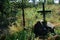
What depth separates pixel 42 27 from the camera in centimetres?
1098

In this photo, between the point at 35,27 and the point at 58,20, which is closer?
the point at 35,27

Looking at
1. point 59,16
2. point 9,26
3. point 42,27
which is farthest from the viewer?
point 59,16

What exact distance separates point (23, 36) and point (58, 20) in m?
7.69

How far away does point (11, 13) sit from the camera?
32.5 feet

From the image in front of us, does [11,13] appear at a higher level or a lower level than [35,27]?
higher

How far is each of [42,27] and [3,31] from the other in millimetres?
2134

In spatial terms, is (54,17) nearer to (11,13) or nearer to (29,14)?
(29,14)

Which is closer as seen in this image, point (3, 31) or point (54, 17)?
point (3, 31)

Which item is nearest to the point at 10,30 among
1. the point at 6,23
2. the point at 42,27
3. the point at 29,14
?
the point at 6,23

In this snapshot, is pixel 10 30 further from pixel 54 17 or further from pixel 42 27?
pixel 54 17

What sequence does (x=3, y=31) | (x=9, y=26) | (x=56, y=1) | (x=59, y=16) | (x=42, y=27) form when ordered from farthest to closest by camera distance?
(x=56, y=1) → (x=59, y=16) → (x=42, y=27) → (x=9, y=26) → (x=3, y=31)

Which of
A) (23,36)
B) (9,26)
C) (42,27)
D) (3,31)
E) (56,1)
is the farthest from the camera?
(56,1)

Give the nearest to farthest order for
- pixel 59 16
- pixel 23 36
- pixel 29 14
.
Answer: pixel 23 36 < pixel 29 14 < pixel 59 16

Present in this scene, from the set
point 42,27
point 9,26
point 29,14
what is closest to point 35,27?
point 42,27
